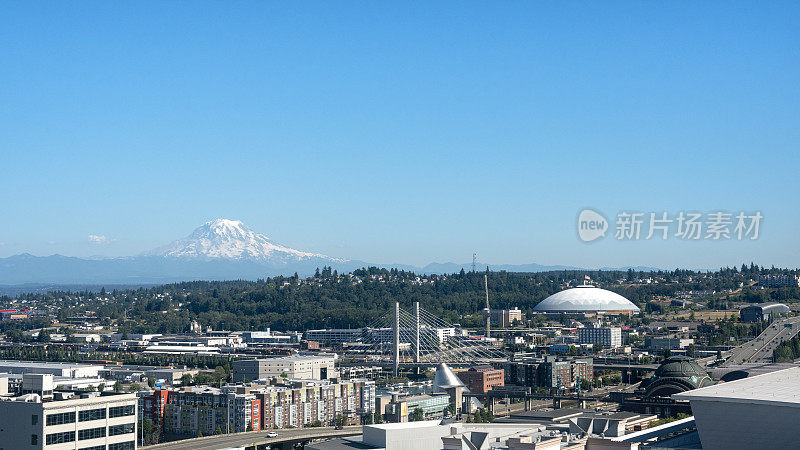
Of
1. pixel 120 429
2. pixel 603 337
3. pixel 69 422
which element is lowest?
pixel 603 337

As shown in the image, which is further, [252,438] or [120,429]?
[252,438]

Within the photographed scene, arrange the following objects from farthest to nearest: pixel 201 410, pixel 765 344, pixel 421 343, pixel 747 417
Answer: pixel 421 343 < pixel 765 344 < pixel 201 410 < pixel 747 417

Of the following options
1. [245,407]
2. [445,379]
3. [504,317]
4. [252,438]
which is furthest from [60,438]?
[504,317]

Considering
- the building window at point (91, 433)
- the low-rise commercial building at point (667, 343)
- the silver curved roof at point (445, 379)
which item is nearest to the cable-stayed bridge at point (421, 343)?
the low-rise commercial building at point (667, 343)

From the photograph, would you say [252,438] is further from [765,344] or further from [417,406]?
[765,344]

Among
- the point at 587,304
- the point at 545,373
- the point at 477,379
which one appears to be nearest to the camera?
the point at 477,379

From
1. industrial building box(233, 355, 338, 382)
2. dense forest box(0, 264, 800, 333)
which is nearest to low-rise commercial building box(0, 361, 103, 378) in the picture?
industrial building box(233, 355, 338, 382)

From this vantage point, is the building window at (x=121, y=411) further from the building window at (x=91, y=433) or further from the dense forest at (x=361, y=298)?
the dense forest at (x=361, y=298)
